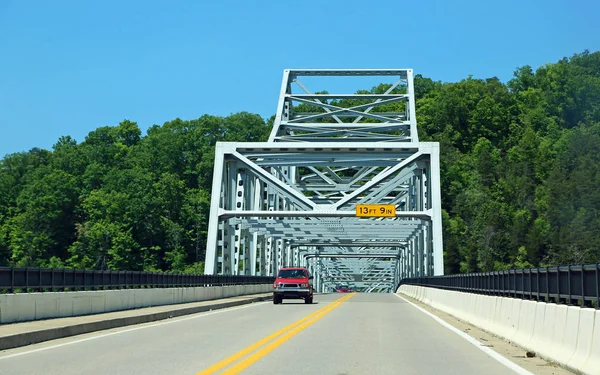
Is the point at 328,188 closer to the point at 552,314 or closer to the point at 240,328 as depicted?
the point at 240,328

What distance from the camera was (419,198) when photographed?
62875 mm

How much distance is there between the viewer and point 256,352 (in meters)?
14.8

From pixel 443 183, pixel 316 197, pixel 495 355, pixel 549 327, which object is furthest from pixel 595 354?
pixel 443 183

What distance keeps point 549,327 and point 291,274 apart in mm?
27603

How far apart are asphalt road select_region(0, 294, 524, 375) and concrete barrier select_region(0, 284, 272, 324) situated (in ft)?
5.77

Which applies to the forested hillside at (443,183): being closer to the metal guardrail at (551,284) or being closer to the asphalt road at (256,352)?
the metal guardrail at (551,284)

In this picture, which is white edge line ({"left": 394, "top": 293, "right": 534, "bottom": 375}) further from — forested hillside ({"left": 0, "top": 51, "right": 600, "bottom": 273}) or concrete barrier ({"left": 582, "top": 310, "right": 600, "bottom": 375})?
forested hillside ({"left": 0, "top": 51, "right": 600, "bottom": 273})

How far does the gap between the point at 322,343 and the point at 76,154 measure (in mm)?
131972

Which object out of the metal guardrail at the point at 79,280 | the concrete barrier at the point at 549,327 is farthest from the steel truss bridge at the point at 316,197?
the concrete barrier at the point at 549,327

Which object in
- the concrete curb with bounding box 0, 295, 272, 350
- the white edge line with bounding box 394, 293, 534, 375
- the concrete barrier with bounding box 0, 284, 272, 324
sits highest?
the concrete barrier with bounding box 0, 284, 272, 324

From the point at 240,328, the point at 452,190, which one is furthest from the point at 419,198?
the point at 452,190

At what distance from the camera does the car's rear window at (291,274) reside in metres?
41.3

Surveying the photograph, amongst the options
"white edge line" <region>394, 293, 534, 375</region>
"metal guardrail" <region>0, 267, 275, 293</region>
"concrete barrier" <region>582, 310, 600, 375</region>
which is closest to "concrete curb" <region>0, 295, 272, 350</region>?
"metal guardrail" <region>0, 267, 275, 293</region>

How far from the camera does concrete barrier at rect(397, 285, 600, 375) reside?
38.8ft
